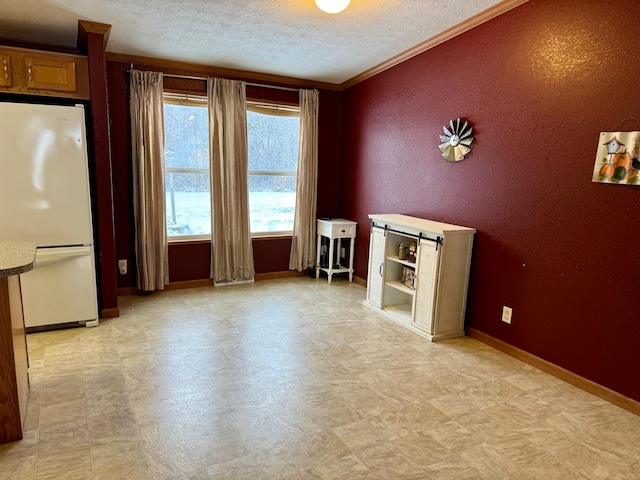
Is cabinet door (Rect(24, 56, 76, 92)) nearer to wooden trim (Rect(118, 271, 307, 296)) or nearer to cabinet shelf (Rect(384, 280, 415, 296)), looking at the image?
wooden trim (Rect(118, 271, 307, 296))

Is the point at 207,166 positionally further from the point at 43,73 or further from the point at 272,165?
the point at 43,73

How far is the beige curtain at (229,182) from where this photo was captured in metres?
4.41

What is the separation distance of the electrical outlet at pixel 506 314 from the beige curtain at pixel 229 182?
9.26ft

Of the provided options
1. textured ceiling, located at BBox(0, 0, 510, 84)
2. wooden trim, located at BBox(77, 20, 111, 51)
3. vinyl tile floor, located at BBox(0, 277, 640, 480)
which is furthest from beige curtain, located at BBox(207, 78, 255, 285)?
vinyl tile floor, located at BBox(0, 277, 640, 480)

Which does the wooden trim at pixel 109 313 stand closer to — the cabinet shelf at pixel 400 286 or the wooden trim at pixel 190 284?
the wooden trim at pixel 190 284

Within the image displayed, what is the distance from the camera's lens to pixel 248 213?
4.72 meters

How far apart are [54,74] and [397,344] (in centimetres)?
340

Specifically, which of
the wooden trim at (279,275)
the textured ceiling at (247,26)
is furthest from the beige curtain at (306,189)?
the textured ceiling at (247,26)

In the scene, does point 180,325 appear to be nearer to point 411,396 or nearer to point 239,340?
point 239,340

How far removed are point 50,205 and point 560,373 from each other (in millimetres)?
3844

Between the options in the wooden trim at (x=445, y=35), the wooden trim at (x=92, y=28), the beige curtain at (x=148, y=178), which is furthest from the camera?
the beige curtain at (x=148, y=178)

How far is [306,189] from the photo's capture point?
4988 mm

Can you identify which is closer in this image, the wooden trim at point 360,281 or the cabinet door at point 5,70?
the cabinet door at point 5,70

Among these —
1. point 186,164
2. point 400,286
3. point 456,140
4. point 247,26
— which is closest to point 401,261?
point 400,286
